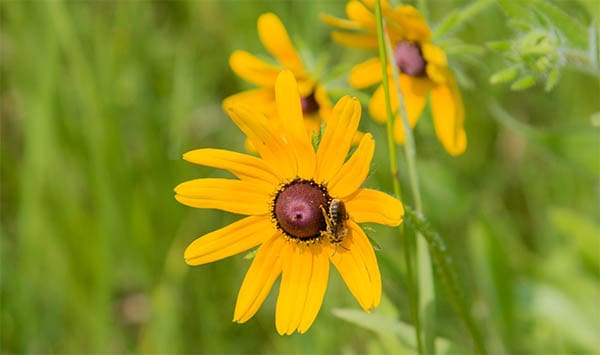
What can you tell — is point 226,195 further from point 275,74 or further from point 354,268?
point 275,74

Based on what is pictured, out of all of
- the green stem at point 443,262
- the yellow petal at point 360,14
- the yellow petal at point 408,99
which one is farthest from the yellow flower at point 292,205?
the yellow petal at point 408,99

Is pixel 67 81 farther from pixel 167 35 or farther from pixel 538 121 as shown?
pixel 538 121

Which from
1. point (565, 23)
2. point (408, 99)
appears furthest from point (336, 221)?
point (565, 23)

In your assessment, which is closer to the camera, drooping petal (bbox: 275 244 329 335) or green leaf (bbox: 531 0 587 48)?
drooping petal (bbox: 275 244 329 335)

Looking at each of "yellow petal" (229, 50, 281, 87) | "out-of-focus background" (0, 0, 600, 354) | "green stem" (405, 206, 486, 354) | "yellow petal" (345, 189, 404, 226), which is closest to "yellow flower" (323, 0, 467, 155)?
"yellow petal" (229, 50, 281, 87)

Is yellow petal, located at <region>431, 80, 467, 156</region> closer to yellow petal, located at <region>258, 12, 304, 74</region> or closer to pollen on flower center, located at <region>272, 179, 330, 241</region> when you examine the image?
yellow petal, located at <region>258, 12, 304, 74</region>

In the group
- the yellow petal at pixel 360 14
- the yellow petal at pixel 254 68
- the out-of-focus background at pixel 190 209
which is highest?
the yellow petal at pixel 360 14

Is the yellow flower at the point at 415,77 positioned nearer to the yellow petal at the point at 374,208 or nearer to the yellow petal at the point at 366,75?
the yellow petal at the point at 366,75
